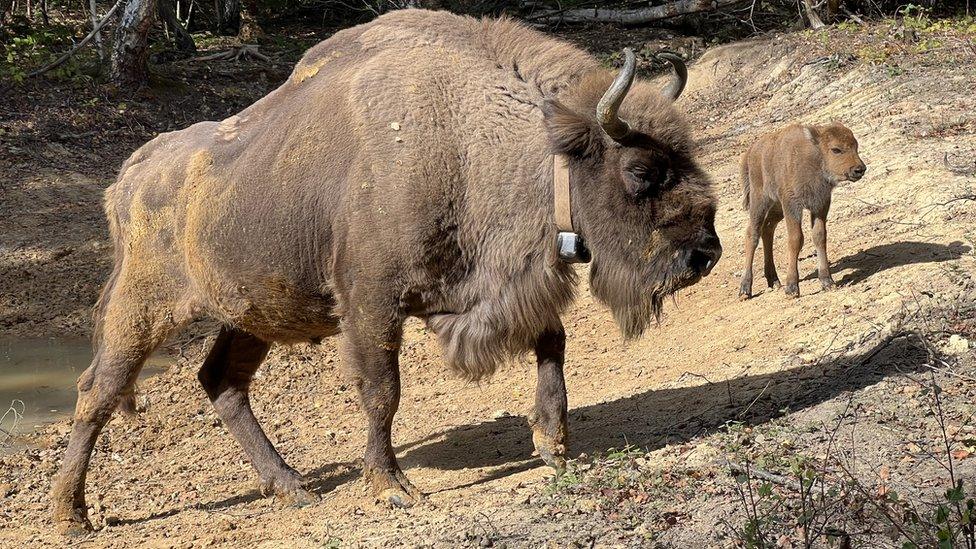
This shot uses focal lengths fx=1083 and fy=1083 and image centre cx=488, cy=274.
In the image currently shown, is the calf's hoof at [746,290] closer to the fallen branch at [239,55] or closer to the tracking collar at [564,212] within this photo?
the tracking collar at [564,212]

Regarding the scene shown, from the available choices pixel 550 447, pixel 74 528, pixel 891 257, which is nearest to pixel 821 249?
pixel 891 257

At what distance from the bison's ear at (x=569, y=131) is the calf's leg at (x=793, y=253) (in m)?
3.96

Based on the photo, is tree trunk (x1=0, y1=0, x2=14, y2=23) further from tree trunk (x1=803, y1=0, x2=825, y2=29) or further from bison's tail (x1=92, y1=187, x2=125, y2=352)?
bison's tail (x1=92, y1=187, x2=125, y2=352)

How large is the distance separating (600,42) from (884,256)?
12.2 meters

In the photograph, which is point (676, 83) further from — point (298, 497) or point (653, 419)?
point (298, 497)

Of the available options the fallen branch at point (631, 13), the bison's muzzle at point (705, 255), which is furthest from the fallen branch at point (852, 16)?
the bison's muzzle at point (705, 255)

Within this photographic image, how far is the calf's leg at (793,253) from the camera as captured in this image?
364 inches

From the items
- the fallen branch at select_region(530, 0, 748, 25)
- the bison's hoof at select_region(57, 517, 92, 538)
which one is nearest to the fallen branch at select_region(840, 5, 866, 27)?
the fallen branch at select_region(530, 0, 748, 25)

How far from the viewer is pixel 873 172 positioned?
11297 mm

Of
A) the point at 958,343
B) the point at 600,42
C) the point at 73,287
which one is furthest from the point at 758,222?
the point at 600,42

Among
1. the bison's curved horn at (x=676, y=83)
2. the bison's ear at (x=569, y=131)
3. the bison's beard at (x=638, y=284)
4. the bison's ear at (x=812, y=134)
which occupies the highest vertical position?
the bison's curved horn at (x=676, y=83)

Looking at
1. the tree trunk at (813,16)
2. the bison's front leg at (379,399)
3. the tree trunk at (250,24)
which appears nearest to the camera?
the bison's front leg at (379,399)

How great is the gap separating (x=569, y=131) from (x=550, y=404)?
1.66 meters

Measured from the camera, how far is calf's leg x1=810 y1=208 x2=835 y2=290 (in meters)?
9.15
